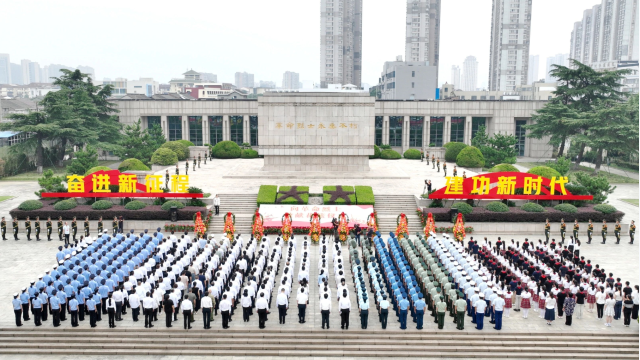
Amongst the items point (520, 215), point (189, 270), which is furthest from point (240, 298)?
point (520, 215)

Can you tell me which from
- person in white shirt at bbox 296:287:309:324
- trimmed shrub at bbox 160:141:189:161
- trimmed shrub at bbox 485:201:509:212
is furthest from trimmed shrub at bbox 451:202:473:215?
trimmed shrub at bbox 160:141:189:161

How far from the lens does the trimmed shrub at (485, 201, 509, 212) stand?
24.5m

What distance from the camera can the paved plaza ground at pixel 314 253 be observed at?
14.1 meters

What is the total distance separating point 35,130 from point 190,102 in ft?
44.4

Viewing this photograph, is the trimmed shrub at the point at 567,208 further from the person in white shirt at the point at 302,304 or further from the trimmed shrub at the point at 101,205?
the trimmed shrub at the point at 101,205

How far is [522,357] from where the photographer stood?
13.2 m

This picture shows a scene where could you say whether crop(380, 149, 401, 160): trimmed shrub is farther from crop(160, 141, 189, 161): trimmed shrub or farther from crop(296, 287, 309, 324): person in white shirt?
crop(296, 287, 309, 324): person in white shirt

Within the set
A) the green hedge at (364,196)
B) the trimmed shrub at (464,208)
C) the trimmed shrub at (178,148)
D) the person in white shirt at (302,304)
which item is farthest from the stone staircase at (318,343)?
the trimmed shrub at (178,148)

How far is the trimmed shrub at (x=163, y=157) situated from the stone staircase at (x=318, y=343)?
81.8 ft

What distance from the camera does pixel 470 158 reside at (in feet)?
125

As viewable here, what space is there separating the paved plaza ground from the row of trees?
3.45m

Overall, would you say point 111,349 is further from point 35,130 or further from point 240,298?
point 35,130

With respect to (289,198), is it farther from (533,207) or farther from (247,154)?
(247,154)

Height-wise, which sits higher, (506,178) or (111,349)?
(506,178)
